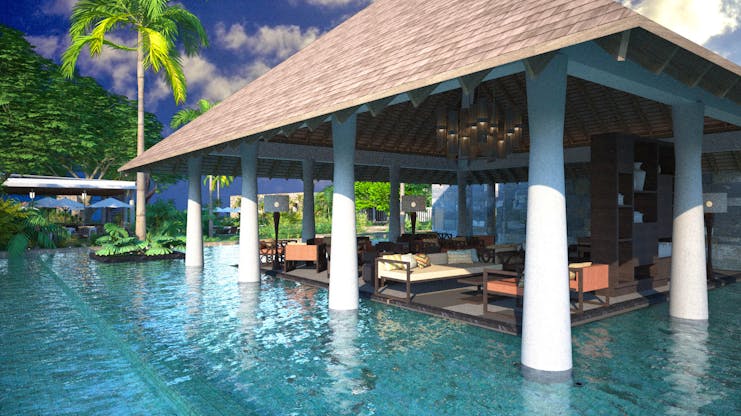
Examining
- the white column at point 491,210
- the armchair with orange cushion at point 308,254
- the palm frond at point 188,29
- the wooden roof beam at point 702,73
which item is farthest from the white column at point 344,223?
the white column at point 491,210

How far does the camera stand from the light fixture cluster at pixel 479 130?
35.2ft

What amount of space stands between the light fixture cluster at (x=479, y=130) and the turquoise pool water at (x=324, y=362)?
13.4ft

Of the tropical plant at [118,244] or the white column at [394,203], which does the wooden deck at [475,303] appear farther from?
the tropical plant at [118,244]

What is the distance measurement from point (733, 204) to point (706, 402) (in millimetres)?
13750

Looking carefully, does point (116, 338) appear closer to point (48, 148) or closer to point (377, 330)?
point (377, 330)

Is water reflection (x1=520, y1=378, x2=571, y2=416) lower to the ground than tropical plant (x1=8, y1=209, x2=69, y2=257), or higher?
lower

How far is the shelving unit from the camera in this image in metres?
10.2

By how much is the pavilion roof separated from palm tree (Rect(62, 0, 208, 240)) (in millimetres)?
9671

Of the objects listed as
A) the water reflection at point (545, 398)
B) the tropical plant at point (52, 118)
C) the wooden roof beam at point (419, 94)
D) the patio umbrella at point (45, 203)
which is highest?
the tropical plant at point (52, 118)

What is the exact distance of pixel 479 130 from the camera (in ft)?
35.2

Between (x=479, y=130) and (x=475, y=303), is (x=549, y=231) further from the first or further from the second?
(x=479, y=130)

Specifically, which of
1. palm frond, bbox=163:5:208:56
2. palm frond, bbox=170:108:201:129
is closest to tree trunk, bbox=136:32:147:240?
palm frond, bbox=163:5:208:56

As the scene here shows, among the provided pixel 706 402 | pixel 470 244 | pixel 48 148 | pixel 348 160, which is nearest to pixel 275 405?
pixel 706 402

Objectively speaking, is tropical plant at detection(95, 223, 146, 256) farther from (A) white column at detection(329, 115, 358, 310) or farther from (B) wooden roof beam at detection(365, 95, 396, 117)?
(B) wooden roof beam at detection(365, 95, 396, 117)
